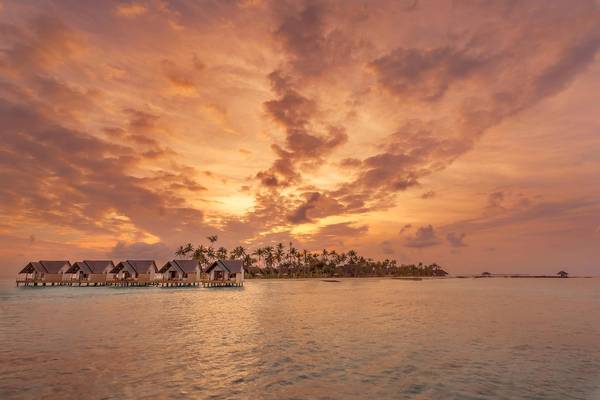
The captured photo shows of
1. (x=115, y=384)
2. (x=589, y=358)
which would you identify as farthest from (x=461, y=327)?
(x=115, y=384)

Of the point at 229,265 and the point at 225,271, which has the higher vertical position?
the point at 229,265

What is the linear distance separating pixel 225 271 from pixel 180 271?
10.6 metres

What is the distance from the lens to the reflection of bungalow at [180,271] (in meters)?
87.4

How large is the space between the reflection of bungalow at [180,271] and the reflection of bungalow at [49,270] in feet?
83.4

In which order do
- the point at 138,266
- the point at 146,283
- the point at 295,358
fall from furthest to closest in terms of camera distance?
the point at 146,283, the point at 138,266, the point at 295,358

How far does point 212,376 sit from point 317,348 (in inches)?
296

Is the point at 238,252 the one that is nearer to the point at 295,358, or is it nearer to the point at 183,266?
the point at 183,266

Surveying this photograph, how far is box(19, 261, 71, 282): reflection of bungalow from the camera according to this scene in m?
89.1

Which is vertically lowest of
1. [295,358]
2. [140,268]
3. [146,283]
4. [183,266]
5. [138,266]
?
[295,358]

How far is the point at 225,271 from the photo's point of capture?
8856 centimetres

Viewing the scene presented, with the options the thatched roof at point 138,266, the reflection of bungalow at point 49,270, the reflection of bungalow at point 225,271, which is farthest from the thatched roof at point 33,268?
the reflection of bungalow at point 225,271

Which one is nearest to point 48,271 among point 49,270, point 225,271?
point 49,270

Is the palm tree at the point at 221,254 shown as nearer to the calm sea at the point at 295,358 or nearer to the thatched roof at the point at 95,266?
the thatched roof at the point at 95,266

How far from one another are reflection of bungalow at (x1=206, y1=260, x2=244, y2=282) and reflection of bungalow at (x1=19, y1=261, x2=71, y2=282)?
36531 mm
